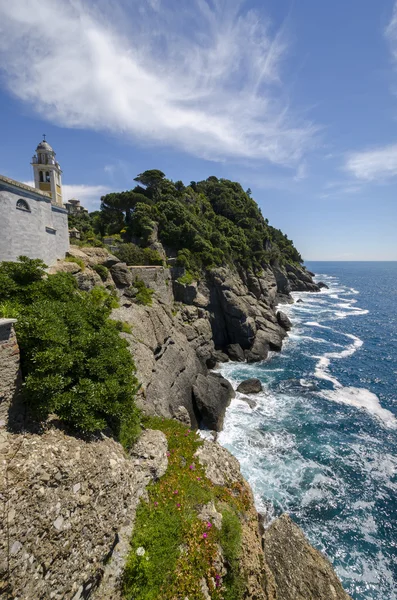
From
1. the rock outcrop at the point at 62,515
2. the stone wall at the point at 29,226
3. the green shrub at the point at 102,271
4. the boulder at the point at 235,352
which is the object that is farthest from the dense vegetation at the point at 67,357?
the boulder at the point at 235,352

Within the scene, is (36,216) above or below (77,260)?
above

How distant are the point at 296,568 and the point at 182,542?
5243mm

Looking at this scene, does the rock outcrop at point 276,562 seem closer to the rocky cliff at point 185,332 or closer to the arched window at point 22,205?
the rocky cliff at point 185,332

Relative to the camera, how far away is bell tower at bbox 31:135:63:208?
22.3m

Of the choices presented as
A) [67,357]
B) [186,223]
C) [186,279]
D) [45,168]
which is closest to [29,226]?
[45,168]

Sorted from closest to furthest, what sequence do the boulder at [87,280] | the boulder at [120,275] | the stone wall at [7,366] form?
1. the stone wall at [7,366]
2. the boulder at [87,280]
3. the boulder at [120,275]

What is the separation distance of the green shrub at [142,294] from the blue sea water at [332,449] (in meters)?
12.9

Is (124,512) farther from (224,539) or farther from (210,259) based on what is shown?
(210,259)

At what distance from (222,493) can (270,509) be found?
791cm

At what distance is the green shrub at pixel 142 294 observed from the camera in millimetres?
23906

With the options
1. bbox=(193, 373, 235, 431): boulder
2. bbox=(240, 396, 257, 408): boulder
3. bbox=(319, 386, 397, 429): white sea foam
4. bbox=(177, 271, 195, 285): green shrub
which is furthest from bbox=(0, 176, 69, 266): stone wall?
bbox=(319, 386, 397, 429): white sea foam

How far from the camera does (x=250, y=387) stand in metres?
27.7

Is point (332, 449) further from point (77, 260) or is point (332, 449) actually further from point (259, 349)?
point (77, 260)

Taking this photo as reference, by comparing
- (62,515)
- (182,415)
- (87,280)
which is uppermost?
(87,280)
